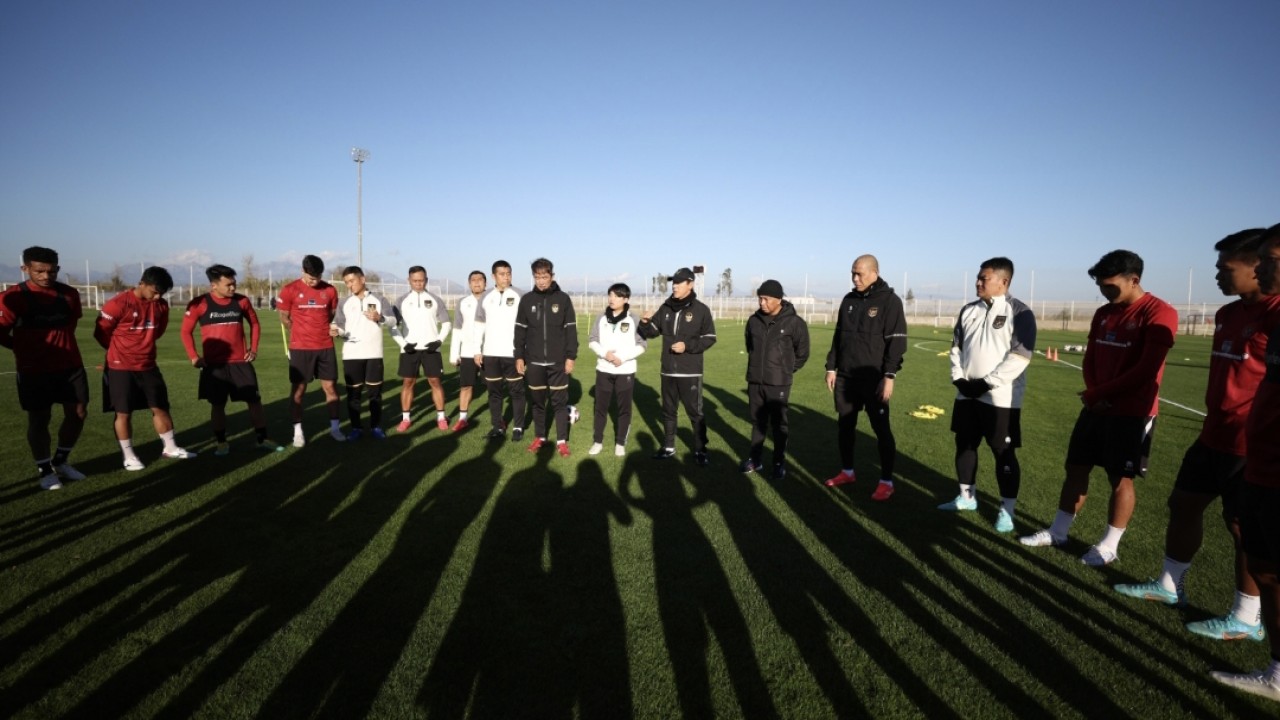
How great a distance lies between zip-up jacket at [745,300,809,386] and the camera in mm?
5816

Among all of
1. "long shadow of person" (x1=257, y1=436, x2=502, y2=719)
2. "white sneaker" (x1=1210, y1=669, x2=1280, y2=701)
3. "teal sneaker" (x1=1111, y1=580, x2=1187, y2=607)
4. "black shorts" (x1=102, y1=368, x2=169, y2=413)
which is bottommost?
"long shadow of person" (x1=257, y1=436, x2=502, y2=719)

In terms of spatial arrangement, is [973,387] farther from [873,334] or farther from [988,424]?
[873,334]

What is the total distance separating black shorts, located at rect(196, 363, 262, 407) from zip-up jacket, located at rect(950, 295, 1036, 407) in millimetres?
7113

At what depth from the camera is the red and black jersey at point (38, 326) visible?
16.5ft

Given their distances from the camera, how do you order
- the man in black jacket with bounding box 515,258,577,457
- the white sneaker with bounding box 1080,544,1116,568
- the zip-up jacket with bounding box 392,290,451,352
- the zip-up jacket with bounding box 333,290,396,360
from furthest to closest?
the zip-up jacket with bounding box 392,290,451,352 → the zip-up jacket with bounding box 333,290,396,360 → the man in black jacket with bounding box 515,258,577,457 → the white sneaker with bounding box 1080,544,1116,568

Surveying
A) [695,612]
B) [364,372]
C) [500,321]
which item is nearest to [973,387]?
[695,612]

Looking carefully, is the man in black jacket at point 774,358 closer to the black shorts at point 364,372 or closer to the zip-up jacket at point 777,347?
the zip-up jacket at point 777,347

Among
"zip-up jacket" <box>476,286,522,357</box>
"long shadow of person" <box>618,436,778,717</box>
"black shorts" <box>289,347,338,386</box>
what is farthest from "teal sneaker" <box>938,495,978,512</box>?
"black shorts" <box>289,347,338,386</box>

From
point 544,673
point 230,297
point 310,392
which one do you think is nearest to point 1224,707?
point 544,673

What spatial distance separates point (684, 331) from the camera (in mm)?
6172

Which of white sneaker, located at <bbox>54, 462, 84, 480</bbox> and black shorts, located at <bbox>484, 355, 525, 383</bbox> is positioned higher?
black shorts, located at <bbox>484, 355, 525, 383</bbox>

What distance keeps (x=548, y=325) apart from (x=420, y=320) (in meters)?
2.06

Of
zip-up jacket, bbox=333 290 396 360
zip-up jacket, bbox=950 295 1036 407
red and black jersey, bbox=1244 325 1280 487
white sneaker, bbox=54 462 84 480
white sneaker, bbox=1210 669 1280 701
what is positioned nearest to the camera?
red and black jersey, bbox=1244 325 1280 487

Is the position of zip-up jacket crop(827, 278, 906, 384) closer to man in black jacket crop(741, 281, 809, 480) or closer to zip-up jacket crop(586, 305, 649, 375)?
man in black jacket crop(741, 281, 809, 480)
